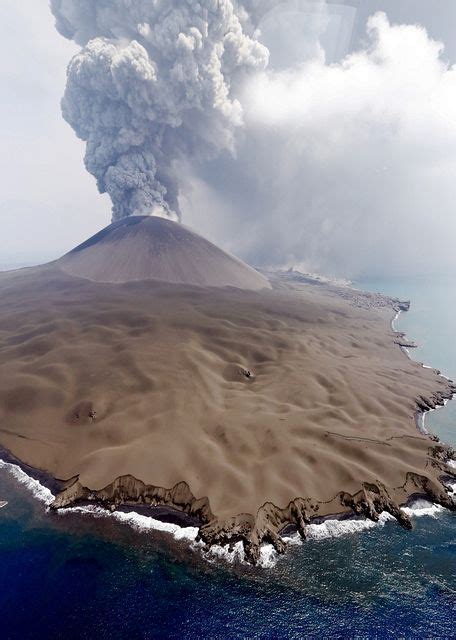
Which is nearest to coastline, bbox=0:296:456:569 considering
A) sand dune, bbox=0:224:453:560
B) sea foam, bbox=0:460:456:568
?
sea foam, bbox=0:460:456:568

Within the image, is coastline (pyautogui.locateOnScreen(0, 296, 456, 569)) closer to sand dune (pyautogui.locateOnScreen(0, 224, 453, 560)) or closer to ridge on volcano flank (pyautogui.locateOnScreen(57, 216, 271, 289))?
sand dune (pyautogui.locateOnScreen(0, 224, 453, 560))

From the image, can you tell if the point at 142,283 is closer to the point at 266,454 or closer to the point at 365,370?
the point at 365,370

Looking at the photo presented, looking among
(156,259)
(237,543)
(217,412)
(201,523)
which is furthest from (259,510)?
(156,259)

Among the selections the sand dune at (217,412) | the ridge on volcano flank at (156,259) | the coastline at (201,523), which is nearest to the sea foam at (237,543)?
the coastline at (201,523)

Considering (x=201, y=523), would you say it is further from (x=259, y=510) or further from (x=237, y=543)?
(x=259, y=510)

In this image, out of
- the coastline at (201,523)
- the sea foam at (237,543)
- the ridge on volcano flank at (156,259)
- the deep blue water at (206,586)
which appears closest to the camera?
the deep blue water at (206,586)

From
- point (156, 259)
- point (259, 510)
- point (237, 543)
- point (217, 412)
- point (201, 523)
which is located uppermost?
point (156, 259)

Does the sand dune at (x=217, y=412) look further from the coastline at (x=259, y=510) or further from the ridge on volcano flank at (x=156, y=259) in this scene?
the ridge on volcano flank at (x=156, y=259)
